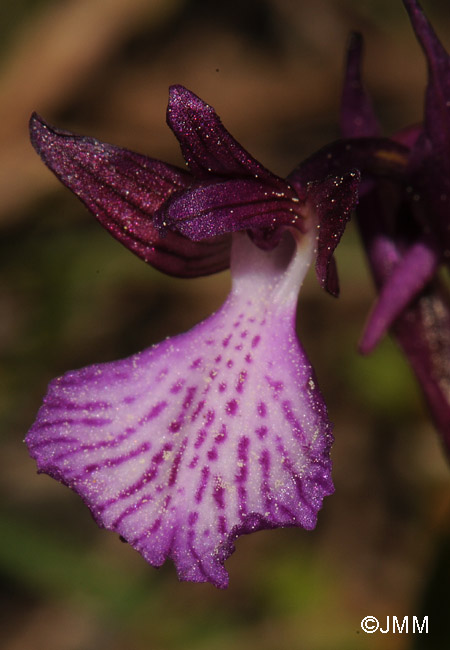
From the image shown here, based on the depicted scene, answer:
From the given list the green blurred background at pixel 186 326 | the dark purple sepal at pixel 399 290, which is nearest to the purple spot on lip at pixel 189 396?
the dark purple sepal at pixel 399 290

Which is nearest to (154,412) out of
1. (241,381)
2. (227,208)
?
(241,381)

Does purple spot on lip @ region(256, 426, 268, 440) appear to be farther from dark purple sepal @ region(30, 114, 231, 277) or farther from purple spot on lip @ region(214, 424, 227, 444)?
dark purple sepal @ region(30, 114, 231, 277)

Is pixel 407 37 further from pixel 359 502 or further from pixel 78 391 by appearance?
pixel 78 391

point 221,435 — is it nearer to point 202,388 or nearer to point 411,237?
point 202,388

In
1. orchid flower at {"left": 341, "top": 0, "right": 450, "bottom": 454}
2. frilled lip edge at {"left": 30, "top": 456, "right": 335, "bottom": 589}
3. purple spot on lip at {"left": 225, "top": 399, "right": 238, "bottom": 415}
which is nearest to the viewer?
frilled lip edge at {"left": 30, "top": 456, "right": 335, "bottom": 589}

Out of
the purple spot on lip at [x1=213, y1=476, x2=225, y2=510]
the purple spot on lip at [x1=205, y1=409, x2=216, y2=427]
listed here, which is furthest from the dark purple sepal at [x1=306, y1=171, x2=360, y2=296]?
the purple spot on lip at [x1=213, y1=476, x2=225, y2=510]

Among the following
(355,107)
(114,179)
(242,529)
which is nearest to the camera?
(242,529)
